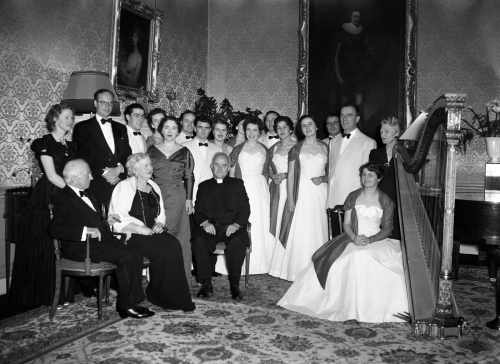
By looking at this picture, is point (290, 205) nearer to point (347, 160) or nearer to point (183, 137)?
point (347, 160)

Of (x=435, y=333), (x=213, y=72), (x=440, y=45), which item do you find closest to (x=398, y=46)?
(x=440, y=45)

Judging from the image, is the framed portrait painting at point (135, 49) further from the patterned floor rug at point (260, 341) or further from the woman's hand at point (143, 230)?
the patterned floor rug at point (260, 341)

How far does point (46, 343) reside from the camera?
3.22 m

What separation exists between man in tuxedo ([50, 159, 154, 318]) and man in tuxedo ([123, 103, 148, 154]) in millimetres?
1043

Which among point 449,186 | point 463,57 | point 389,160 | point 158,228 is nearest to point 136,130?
point 158,228

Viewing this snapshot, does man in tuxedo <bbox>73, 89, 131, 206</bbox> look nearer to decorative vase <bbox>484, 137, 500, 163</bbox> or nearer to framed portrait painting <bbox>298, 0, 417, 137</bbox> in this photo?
decorative vase <bbox>484, 137, 500, 163</bbox>

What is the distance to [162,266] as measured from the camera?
4062 mm

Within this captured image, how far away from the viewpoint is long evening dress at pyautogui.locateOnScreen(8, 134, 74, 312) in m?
4.03

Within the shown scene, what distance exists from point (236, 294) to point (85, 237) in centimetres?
137

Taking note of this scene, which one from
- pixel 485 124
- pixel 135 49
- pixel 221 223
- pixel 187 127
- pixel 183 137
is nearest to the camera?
pixel 221 223

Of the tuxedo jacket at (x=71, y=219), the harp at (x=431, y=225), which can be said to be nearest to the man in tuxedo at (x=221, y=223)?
the tuxedo jacket at (x=71, y=219)

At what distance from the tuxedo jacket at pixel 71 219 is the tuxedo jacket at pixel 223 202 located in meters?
1.12

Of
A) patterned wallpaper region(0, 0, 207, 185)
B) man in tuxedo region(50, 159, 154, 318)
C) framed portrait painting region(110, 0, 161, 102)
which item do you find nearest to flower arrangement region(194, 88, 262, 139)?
framed portrait painting region(110, 0, 161, 102)

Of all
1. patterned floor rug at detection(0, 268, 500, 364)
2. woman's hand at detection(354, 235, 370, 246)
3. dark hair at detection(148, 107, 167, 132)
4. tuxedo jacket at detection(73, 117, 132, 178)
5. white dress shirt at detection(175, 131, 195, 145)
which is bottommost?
patterned floor rug at detection(0, 268, 500, 364)
